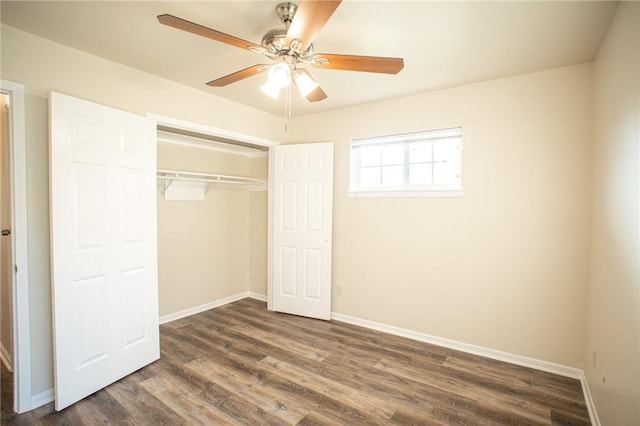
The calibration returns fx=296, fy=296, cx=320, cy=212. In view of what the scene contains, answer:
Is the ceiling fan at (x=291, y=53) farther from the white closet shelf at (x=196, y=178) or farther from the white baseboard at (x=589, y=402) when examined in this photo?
the white baseboard at (x=589, y=402)

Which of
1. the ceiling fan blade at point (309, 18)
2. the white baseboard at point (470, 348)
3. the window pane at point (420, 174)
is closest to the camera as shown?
the ceiling fan blade at point (309, 18)

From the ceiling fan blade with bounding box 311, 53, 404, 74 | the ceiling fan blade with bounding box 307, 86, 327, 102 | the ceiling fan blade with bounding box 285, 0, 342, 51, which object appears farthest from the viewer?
the ceiling fan blade with bounding box 307, 86, 327, 102

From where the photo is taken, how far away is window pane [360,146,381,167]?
3414 millimetres

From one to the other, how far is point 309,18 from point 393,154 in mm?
2152

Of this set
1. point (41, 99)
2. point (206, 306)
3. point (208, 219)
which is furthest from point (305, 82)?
point (206, 306)

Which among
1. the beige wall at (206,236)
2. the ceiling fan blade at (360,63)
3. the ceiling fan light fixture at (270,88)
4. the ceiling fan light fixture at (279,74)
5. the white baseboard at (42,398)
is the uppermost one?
the ceiling fan blade at (360,63)

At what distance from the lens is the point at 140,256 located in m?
2.48

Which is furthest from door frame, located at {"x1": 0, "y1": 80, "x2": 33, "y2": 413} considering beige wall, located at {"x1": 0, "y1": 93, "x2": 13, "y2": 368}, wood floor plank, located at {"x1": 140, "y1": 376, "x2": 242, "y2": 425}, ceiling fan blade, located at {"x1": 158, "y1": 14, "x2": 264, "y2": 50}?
ceiling fan blade, located at {"x1": 158, "y1": 14, "x2": 264, "y2": 50}

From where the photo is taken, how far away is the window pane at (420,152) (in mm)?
3105

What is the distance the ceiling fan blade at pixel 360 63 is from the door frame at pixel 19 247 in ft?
6.41

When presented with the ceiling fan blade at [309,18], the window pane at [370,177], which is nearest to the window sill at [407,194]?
the window pane at [370,177]

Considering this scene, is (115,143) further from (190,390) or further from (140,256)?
(190,390)

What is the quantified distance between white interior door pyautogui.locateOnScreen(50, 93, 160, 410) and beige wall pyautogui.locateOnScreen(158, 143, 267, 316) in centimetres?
103

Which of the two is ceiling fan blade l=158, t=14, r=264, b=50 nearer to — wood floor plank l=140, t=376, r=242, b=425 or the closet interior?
the closet interior
